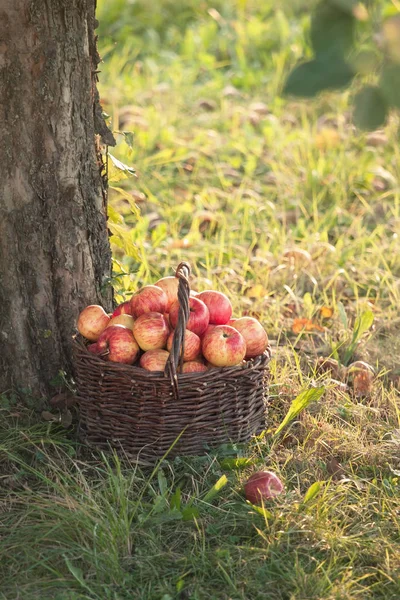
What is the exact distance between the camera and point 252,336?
8.50ft

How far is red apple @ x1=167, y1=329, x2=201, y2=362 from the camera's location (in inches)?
97.4

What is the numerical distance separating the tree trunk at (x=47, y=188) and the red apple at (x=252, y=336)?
51 centimetres

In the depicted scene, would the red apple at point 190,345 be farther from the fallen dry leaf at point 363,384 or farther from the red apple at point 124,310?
the fallen dry leaf at point 363,384

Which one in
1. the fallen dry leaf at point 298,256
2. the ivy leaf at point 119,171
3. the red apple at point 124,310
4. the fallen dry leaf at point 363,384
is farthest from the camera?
the fallen dry leaf at point 298,256

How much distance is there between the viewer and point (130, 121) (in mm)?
5180

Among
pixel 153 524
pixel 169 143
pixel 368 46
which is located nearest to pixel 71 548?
pixel 153 524

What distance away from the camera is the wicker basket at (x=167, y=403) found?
94.4 inches

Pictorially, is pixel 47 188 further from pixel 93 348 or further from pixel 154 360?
pixel 154 360

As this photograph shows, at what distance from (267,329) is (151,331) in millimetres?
1101

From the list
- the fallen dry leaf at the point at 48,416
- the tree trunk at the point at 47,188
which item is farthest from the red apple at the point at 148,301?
the fallen dry leaf at the point at 48,416

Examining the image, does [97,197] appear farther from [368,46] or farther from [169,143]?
[169,143]

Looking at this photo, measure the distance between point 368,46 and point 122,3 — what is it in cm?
644

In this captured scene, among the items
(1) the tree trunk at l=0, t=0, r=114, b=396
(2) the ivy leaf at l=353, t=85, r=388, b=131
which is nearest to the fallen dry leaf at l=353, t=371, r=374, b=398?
(1) the tree trunk at l=0, t=0, r=114, b=396

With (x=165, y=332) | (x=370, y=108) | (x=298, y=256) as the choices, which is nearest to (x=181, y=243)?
(x=298, y=256)
